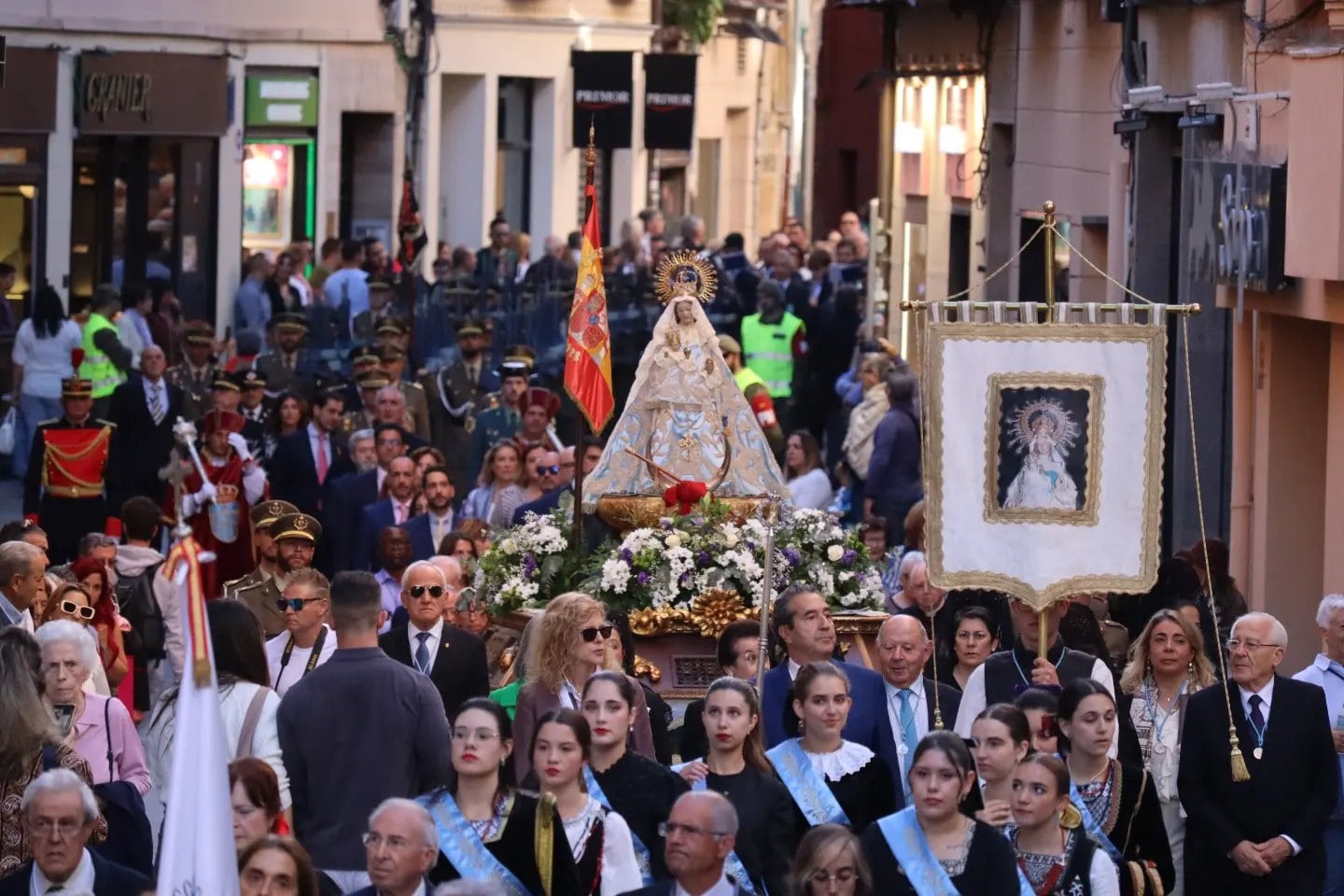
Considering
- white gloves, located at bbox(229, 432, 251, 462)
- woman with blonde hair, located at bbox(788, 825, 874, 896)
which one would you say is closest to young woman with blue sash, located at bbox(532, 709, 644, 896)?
woman with blonde hair, located at bbox(788, 825, 874, 896)

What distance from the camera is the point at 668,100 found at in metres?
37.2

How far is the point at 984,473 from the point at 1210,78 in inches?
313

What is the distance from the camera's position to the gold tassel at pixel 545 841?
10.1 m

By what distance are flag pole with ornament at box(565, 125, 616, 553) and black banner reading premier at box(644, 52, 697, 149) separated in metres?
19.0

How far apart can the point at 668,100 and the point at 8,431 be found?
12.5 m

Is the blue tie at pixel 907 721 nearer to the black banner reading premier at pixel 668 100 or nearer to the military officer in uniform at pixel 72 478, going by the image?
the military officer in uniform at pixel 72 478

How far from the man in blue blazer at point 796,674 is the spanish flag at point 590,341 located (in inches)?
191

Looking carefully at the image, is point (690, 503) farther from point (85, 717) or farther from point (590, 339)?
point (85, 717)

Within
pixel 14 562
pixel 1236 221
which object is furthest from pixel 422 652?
pixel 1236 221

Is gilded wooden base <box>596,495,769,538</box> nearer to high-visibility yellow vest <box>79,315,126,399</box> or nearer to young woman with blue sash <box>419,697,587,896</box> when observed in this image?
young woman with blue sash <box>419,697,587,896</box>

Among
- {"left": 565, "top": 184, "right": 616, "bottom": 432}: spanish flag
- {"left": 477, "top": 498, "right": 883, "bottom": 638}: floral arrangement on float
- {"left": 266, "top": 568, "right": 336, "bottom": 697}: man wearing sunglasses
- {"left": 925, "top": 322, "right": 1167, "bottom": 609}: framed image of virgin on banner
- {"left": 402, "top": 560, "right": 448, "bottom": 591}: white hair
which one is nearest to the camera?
{"left": 266, "top": 568, "right": 336, "bottom": 697}: man wearing sunglasses

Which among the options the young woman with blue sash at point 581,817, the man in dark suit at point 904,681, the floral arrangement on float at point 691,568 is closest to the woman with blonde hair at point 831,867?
the young woman with blue sash at point 581,817

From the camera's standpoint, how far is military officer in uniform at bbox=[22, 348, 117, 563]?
20109 millimetres

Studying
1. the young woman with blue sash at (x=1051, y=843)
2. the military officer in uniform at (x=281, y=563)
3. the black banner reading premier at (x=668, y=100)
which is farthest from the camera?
the black banner reading premier at (x=668, y=100)
